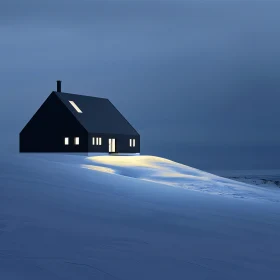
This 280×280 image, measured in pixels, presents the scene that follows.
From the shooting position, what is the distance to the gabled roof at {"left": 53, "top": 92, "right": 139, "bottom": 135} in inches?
1916

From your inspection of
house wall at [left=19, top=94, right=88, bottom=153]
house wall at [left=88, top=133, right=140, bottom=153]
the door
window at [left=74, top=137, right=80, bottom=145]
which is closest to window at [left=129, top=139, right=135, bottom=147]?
A: house wall at [left=88, top=133, right=140, bottom=153]

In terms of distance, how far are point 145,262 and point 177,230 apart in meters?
2.07

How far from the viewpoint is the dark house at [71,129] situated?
47688mm

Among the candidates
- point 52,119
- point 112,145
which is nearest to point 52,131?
point 52,119

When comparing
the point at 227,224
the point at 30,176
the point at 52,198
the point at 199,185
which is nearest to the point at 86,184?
the point at 30,176

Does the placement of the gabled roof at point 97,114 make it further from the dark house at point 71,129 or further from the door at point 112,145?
the door at point 112,145

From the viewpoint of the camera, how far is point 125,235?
7844mm

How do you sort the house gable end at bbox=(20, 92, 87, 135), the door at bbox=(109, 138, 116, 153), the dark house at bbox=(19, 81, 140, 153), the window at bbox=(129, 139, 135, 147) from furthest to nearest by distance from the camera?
the window at bbox=(129, 139, 135, 147) < the door at bbox=(109, 138, 116, 153) < the house gable end at bbox=(20, 92, 87, 135) < the dark house at bbox=(19, 81, 140, 153)

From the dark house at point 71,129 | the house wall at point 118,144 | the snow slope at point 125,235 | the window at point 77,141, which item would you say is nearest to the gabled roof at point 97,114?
the dark house at point 71,129

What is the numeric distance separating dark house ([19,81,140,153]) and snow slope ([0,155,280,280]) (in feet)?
113

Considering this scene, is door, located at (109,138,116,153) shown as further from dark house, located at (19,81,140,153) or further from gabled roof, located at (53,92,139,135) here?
gabled roof, located at (53,92,139,135)

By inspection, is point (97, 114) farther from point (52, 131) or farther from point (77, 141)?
point (52, 131)

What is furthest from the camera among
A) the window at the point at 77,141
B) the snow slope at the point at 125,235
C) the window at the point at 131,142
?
the window at the point at 131,142

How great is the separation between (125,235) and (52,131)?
41.8m
